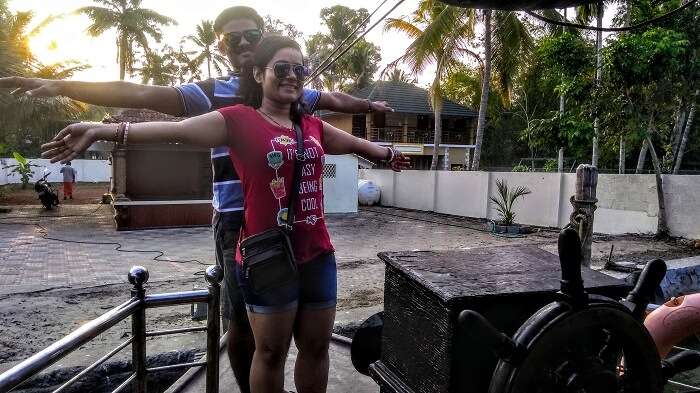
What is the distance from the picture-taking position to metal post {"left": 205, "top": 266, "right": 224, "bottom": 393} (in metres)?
1.89

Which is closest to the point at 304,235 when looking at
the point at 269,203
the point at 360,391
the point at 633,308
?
the point at 269,203

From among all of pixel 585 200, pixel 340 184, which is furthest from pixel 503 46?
pixel 585 200

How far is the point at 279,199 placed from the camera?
1763 millimetres

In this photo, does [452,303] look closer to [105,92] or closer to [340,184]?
[105,92]

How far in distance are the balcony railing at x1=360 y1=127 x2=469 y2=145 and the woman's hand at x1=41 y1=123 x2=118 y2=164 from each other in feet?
91.1

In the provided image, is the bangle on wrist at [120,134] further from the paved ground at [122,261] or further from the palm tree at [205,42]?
the palm tree at [205,42]

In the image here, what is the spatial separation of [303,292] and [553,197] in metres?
12.2

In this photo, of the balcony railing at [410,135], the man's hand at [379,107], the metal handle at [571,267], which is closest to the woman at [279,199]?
the man's hand at [379,107]

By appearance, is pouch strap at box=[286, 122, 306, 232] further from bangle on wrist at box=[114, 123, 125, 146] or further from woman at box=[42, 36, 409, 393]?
bangle on wrist at box=[114, 123, 125, 146]

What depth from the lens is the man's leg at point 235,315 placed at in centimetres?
217

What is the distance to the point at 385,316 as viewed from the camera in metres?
1.67

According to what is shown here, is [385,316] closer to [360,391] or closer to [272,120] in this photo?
[272,120]

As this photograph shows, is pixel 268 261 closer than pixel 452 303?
No

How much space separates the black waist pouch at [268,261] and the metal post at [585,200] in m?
3.14
